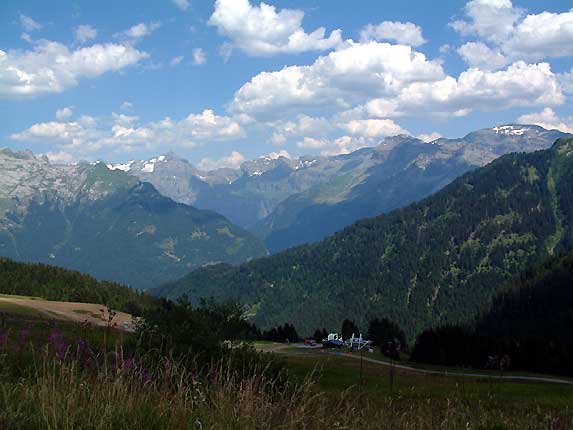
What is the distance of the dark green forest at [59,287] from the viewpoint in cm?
15300

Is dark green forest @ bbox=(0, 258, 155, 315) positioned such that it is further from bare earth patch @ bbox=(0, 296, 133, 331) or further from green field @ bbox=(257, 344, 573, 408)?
green field @ bbox=(257, 344, 573, 408)

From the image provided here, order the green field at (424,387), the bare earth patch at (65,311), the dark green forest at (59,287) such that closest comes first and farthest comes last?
1. the green field at (424,387)
2. the bare earth patch at (65,311)
3. the dark green forest at (59,287)

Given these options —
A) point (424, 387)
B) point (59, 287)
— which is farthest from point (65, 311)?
point (424, 387)

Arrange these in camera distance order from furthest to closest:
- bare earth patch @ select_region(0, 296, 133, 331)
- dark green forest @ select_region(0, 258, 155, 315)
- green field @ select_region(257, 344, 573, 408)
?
dark green forest @ select_region(0, 258, 155, 315)
bare earth patch @ select_region(0, 296, 133, 331)
green field @ select_region(257, 344, 573, 408)

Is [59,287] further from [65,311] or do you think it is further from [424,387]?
[424,387]

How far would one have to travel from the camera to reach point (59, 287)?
158 m

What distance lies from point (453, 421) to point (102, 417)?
15.0 ft

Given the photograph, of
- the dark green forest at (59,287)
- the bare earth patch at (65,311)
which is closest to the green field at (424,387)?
the bare earth patch at (65,311)

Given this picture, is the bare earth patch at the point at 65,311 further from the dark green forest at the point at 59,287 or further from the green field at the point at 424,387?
the dark green forest at the point at 59,287

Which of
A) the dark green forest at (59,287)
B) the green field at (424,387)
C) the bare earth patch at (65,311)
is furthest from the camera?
the dark green forest at (59,287)

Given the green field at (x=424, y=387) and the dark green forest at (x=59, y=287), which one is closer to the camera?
the green field at (x=424, y=387)

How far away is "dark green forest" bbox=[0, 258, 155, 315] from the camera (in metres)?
153

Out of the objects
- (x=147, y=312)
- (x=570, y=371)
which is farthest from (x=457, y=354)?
(x=147, y=312)

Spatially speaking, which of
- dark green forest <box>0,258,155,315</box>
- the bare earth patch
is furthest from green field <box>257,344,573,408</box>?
dark green forest <box>0,258,155,315</box>
